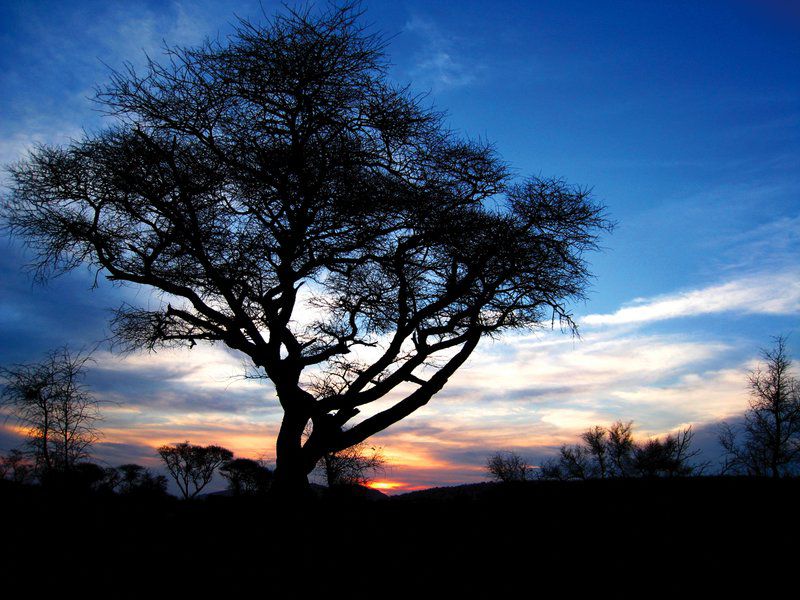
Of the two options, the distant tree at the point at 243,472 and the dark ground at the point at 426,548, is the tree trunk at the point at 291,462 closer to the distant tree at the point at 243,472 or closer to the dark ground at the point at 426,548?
the dark ground at the point at 426,548

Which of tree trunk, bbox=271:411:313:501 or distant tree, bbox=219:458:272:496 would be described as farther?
distant tree, bbox=219:458:272:496

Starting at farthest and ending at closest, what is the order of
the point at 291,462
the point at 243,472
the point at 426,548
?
the point at 243,472, the point at 291,462, the point at 426,548

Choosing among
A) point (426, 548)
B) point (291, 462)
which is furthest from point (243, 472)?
point (426, 548)

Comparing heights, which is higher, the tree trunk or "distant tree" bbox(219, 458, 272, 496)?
the tree trunk

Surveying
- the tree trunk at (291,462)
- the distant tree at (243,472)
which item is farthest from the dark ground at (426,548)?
the distant tree at (243,472)

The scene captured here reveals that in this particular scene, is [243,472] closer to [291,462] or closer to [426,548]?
[291,462]

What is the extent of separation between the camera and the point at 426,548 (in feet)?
21.9

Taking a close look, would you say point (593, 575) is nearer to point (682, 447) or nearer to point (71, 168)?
point (682, 447)

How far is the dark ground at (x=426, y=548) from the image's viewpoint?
5.47 metres

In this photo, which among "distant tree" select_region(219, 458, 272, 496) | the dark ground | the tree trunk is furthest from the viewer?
"distant tree" select_region(219, 458, 272, 496)

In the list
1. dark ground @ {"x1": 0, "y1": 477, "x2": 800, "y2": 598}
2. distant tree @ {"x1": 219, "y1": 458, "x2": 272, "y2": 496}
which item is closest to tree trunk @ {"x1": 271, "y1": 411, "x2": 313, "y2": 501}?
dark ground @ {"x1": 0, "y1": 477, "x2": 800, "y2": 598}

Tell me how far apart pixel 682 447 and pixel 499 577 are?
11.5 metres

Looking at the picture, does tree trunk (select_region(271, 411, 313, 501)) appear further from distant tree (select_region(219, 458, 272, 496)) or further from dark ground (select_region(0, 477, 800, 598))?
distant tree (select_region(219, 458, 272, 496))

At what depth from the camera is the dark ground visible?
547 cm
